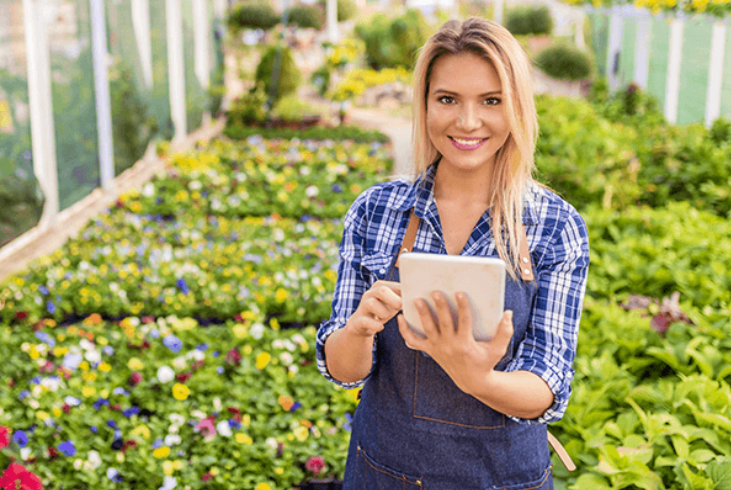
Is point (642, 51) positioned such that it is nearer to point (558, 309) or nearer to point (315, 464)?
point (315, 464)

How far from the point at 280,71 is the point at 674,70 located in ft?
21.7

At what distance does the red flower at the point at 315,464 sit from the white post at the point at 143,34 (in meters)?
6.66

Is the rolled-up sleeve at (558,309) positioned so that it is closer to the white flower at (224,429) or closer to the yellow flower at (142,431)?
the white flower at (224,429)

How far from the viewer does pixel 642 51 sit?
503 inches

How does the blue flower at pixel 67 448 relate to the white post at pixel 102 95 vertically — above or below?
below

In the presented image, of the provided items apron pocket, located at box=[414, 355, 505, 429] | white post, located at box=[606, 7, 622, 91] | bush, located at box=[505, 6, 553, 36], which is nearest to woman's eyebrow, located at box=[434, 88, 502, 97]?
apron pocket, located at box=[414, 355, 505, 429]

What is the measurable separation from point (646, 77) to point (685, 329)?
10.8 meters

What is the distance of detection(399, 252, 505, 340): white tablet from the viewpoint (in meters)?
1.04

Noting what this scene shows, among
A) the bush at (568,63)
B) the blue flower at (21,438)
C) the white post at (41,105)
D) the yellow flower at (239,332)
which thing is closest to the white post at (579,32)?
the bush at (568,63)

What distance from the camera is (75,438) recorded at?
8.91 ft

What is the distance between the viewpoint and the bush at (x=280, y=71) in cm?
1263

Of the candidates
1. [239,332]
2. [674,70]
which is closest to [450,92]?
[239,332]

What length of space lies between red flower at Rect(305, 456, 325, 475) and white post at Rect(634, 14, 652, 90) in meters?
11.8

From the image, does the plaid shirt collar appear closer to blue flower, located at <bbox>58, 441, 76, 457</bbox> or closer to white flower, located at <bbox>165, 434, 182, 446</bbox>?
white flower, located at <bbox>165, 434, 182, 446</bbox>
